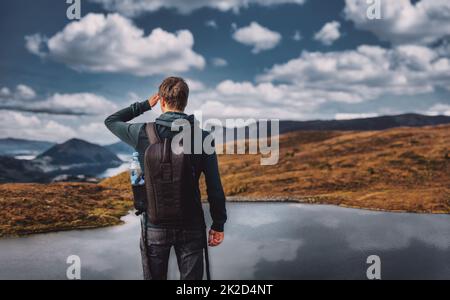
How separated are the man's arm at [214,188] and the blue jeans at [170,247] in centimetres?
33

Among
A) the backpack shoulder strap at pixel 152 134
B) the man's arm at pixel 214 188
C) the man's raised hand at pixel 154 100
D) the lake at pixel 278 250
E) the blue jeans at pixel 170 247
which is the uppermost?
the man's raised hand at pixel 154 100

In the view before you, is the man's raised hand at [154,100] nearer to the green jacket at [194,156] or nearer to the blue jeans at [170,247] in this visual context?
the green jacket at [194,156]

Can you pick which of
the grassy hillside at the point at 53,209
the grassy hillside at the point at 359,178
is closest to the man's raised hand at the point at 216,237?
the grassy hillside at the point at 53,209

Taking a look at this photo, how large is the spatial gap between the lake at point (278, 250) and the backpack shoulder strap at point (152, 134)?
5483 millimetres

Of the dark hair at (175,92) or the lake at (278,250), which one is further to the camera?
the lake at (278,250)

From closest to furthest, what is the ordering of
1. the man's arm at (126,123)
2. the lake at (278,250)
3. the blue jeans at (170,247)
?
the blue jeans at (170,247) < the man's arm at (126,123) < the lake at (278,250)

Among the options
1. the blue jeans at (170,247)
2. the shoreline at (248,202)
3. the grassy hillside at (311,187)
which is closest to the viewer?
the blue jeans at (170,247)

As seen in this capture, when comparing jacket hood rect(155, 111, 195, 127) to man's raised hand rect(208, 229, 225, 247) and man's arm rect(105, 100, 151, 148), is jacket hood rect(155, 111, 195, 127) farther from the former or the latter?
man's raised hand rect(208, 229, 225, 247)

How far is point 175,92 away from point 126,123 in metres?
0.98

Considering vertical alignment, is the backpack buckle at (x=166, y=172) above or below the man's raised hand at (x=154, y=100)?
below

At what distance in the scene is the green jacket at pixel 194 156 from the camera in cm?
558

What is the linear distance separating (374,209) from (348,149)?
1301 inches

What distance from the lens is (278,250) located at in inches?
491
